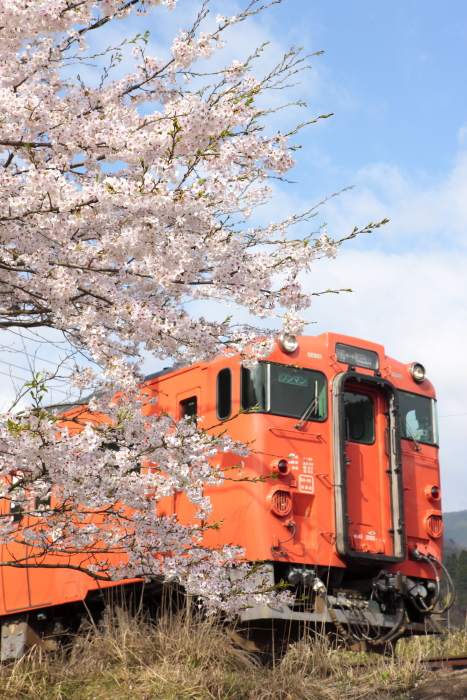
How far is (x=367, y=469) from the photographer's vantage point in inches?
325

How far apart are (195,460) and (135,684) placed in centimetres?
210

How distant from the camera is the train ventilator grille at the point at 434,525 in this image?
8516 millimetres

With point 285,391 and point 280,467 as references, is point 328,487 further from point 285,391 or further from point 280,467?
point 285,391

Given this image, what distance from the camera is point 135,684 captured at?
6.17 metres

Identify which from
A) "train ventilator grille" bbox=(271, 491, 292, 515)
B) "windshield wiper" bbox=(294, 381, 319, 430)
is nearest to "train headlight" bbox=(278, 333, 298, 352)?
"windshield wiper" bbox=(294, 381, 319, 430)

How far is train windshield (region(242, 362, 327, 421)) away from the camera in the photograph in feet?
25.2

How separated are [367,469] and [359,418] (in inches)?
22.9

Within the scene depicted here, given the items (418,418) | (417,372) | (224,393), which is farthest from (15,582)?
(417,372)

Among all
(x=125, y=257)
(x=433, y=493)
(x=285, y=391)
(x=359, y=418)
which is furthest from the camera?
(x=433, y=493)

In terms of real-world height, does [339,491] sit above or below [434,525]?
above

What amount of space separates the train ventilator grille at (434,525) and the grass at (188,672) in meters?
1.67

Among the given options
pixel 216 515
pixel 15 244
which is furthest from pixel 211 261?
pixel 216 515

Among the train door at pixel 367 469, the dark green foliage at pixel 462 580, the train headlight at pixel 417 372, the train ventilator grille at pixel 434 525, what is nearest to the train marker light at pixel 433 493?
the train ventilator grille at pixel 434 525

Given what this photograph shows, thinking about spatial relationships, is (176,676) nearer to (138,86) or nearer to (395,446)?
(395,446)
